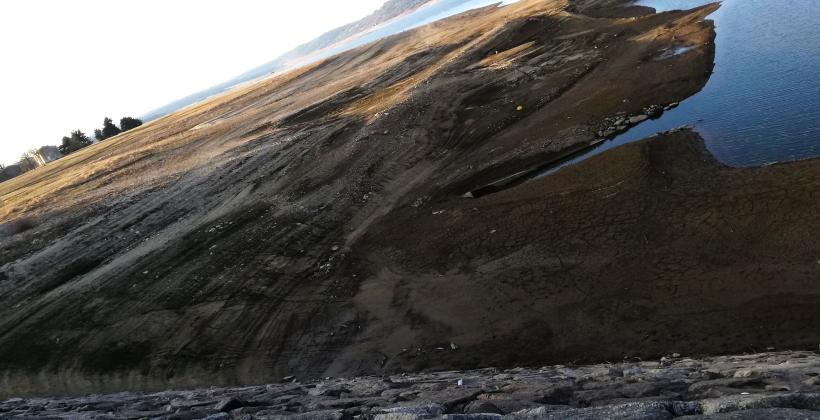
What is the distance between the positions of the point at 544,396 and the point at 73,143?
3707 inches

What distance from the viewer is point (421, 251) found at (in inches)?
754

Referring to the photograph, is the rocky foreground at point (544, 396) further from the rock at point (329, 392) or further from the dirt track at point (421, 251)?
the dirt track at point (421, 251)

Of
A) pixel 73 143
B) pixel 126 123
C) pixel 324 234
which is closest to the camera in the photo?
pixel 324 234

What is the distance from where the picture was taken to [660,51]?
34.7 metres

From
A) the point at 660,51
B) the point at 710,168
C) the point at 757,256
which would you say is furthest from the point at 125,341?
the point at 660,51

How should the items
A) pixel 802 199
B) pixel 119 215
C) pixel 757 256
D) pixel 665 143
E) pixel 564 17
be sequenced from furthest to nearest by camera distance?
pixel 564 17, pixel 119 215, pixel 665 143, pixel 802 199, pixel 757 256

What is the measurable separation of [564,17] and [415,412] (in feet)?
172

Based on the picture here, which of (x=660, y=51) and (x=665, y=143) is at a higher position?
(x=660, y=51)

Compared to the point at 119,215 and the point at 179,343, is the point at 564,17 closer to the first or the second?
the point at 119,215

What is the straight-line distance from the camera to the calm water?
19.7 metres

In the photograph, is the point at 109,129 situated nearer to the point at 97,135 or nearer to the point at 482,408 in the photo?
the point at 97,135

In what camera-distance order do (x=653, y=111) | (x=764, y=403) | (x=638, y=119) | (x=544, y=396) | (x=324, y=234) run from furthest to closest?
1. (x=653, y=111)
2. (x=638, y=119)
3. (x=324, y=234)
4. (x=544, y=396)
5. (x=764, y=403)

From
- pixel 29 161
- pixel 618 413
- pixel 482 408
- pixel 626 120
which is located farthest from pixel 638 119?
pixel 29 161

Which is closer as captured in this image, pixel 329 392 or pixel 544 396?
pixel 544 396
